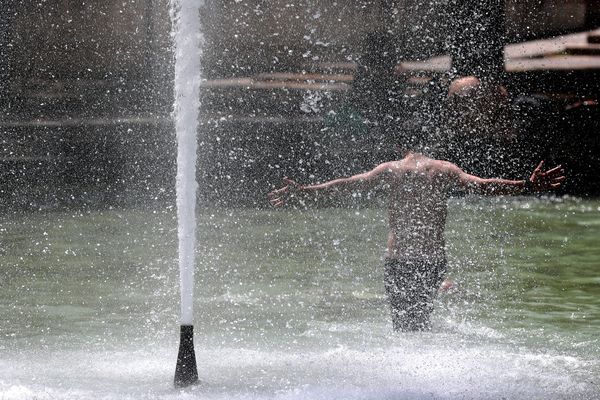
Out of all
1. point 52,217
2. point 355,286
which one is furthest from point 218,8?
point 355,286

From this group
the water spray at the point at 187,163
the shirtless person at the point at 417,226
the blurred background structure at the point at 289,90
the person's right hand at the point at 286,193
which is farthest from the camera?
the blurred background structure at the point at 289,90

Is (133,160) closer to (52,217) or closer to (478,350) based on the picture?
(52,217)

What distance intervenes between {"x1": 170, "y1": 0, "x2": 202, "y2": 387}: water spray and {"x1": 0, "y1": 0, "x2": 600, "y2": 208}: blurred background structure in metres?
7.52

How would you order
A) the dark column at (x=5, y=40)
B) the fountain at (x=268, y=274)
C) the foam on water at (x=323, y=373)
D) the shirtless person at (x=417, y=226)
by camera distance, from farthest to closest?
1. the dark column at (x=5, y=40)
2. the shirtless person at (x=417, y=226)
3. the fountain at (x=268, y=274)
4. the foam on water at (x=323, y=373)

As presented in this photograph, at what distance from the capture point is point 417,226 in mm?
6359

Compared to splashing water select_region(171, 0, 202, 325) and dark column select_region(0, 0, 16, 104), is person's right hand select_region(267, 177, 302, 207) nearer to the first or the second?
splashing water select_region(171, 0, 202, 325)

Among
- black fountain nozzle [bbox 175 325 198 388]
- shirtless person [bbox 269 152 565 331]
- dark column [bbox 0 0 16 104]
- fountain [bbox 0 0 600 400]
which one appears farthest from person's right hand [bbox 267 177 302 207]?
dark column [bbox 0 0 16 104]

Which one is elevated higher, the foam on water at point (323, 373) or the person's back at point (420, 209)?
the person's back at point (420, 209)

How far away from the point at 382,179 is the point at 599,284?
251 centimetres

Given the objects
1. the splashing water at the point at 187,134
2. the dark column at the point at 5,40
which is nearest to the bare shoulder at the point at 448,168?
the splashing water at the point at 187,134

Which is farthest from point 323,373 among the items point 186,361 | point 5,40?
point 5,40

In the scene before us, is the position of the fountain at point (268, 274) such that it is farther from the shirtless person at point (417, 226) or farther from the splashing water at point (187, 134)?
the shirtless person at point (417, 226)

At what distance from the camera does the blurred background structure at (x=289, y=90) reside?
14.3 meters

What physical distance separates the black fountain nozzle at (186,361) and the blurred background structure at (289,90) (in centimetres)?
787
